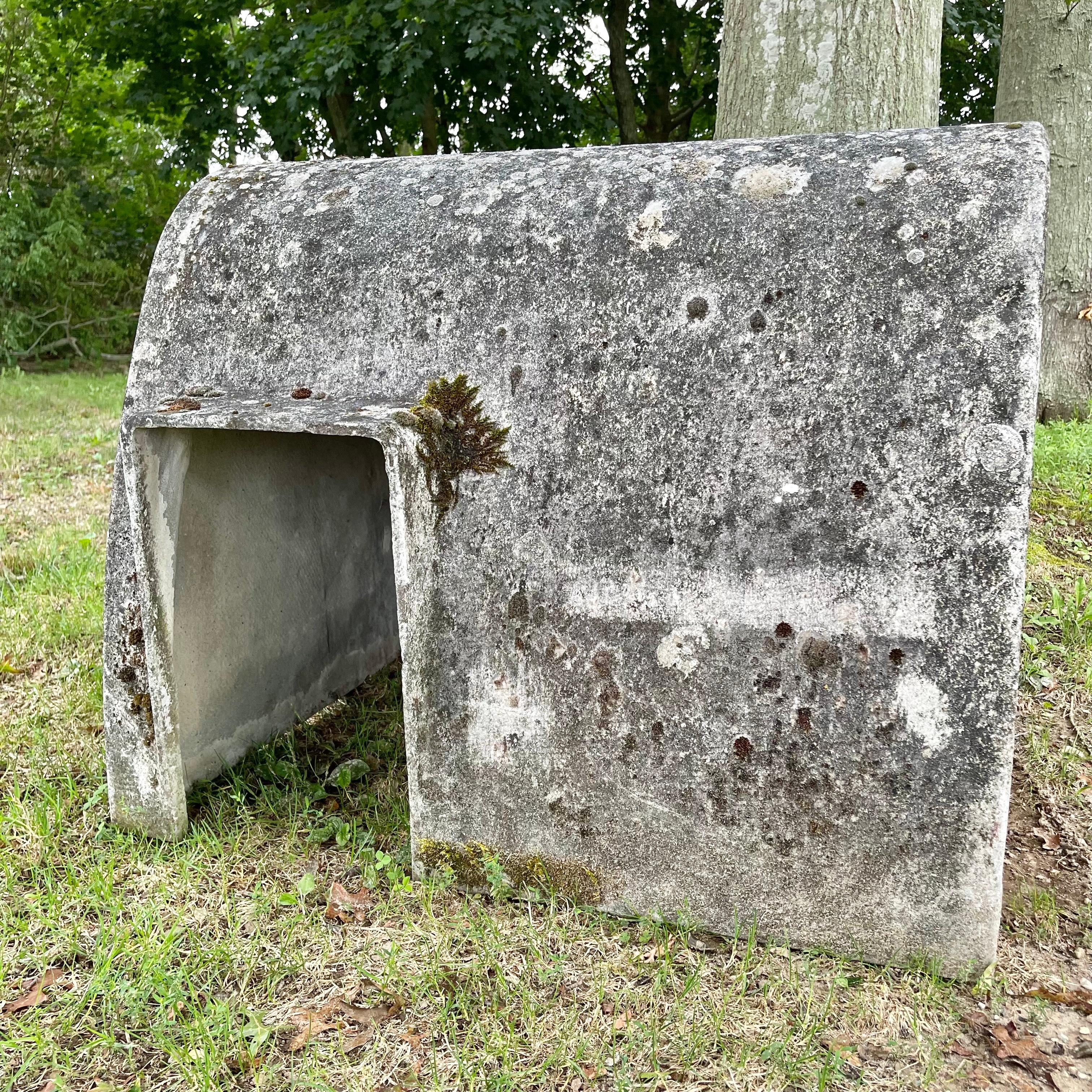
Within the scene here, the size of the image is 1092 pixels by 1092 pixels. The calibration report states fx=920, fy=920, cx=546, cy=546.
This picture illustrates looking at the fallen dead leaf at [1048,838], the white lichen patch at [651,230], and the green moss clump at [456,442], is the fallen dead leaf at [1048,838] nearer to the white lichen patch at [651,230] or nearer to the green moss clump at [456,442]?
the green moss clump at [456,442]

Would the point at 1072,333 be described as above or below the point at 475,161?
below

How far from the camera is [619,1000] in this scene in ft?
7.33

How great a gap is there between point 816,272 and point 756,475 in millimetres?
518

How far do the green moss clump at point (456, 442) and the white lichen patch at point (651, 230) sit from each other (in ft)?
1.90

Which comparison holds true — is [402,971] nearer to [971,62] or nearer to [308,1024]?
[308,1024]

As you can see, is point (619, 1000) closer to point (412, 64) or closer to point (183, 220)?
point (183, 220)

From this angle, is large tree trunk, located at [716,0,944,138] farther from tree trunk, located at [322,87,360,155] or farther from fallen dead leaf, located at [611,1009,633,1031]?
tree trunk, located at [322,87,360,155]

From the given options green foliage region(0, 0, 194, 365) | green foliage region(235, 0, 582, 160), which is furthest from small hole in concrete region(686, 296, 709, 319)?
green foliage region(0, 0, 194, 365)

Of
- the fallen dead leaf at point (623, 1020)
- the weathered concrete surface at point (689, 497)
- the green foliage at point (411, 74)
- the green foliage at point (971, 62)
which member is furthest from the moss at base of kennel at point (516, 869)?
the green foliage at point (971, 62)

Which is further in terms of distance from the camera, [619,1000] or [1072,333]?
[1072,333]

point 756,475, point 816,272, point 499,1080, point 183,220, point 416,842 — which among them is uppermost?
point 183,220

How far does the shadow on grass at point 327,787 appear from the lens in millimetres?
2918

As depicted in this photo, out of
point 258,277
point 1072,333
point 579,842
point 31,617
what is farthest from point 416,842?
point 1072,333

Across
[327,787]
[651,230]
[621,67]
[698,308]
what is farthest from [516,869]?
[621,67]
